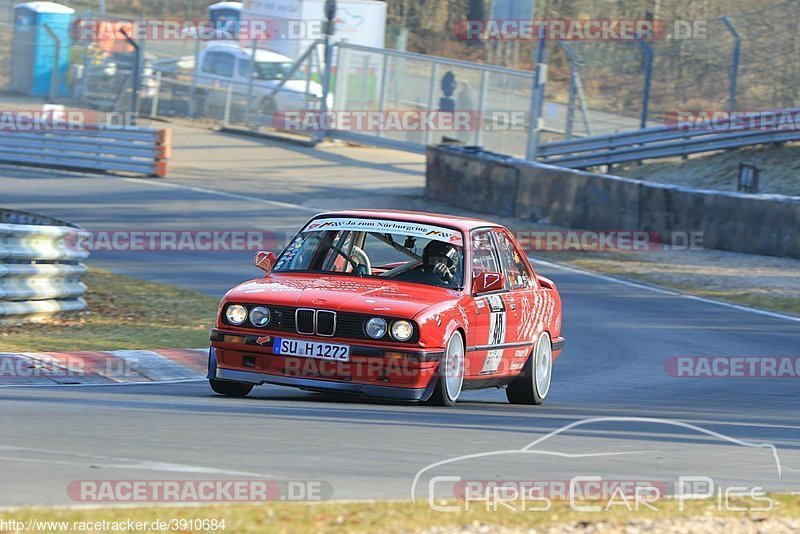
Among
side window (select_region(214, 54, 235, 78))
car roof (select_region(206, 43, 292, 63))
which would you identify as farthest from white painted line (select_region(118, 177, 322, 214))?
car roof (select_region(206, 43, 292, 63))

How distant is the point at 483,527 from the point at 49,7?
36252 millimetres

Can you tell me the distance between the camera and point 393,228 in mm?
9727

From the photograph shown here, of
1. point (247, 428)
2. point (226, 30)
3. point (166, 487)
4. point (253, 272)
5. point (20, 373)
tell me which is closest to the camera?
point (166, 487)

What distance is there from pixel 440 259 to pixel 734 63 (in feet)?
63.9

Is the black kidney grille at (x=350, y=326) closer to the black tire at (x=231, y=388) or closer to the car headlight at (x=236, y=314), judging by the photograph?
the car headlight at (x=236, y=314)

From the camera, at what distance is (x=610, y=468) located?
22.3 feet

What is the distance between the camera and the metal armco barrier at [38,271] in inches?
485

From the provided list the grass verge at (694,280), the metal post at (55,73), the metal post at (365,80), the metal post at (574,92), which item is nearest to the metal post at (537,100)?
the metal post at (574,92)

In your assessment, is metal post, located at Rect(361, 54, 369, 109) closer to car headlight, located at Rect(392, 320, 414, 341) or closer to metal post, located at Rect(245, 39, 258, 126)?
metal post, located at Rect(245, 39, 258, 126)

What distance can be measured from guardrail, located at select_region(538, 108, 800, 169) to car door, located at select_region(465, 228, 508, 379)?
1749cm

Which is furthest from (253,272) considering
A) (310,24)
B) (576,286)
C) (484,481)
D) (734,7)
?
(734,7)

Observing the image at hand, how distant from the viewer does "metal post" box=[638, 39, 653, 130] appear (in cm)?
2800

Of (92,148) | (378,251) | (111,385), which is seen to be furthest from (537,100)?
(111,385)

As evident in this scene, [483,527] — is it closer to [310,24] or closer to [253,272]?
[253,272]
